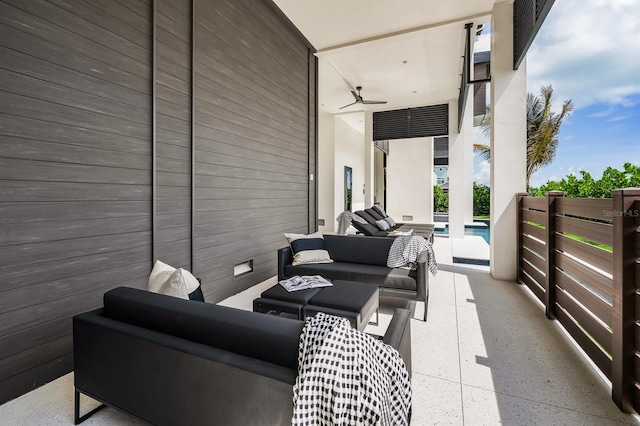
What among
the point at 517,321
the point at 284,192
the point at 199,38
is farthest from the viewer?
the point at 284,192

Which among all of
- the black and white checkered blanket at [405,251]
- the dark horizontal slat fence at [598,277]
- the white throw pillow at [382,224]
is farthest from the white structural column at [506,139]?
the white throw pillow at [382,224]

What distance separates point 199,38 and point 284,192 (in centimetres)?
225

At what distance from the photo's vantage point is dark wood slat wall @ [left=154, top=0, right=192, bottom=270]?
2609mm

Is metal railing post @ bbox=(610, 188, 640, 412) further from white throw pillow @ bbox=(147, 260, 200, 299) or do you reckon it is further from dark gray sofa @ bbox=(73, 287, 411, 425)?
white throw pillow @ bbox=(147, 260, 200, 299)

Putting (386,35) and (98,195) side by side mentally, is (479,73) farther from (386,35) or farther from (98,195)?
(98,195)

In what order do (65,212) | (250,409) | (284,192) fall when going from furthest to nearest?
(284,192) → (65,212) → (250,409)

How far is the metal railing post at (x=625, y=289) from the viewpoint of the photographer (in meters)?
1.53

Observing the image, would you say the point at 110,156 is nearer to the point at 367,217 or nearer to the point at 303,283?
the point at 303,283

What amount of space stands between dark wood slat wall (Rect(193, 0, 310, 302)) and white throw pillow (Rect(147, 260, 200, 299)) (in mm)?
1325

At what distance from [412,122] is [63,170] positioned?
8.22 meters

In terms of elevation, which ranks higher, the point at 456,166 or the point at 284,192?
the point at 456,166

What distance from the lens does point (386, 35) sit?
4.91m

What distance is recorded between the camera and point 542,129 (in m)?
12.5

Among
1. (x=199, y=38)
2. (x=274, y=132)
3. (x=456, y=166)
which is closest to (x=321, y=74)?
(x=274, y=132)
